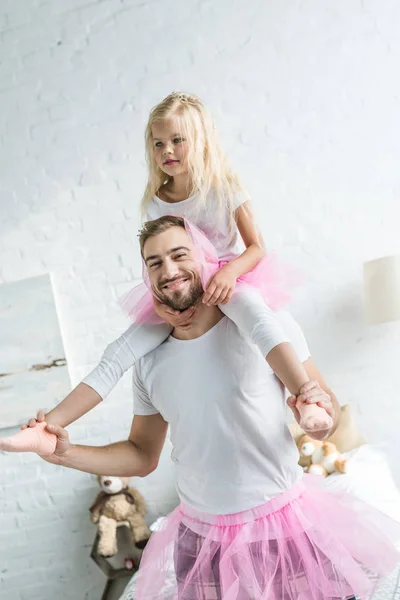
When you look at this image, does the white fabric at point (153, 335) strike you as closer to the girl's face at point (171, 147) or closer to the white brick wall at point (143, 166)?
the girl's face at point (171, 147)

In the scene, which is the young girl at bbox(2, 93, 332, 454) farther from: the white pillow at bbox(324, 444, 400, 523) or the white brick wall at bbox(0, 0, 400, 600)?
the white brick wall at bbox(0, 0, 400, 600)

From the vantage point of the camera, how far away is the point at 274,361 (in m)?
1.39

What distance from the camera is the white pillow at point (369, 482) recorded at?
257 centimetres

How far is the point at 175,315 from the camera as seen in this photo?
59.1 inches

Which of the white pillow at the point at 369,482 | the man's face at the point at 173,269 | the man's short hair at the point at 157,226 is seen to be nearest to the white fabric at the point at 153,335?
the man's face at the point at 173,269

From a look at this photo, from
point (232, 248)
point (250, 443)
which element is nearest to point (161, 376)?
point (250, 443)

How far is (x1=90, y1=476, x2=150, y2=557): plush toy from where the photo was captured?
3225 mm

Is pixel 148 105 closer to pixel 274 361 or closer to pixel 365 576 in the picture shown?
pixel 274 361

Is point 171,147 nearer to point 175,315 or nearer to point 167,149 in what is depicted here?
point 167,149

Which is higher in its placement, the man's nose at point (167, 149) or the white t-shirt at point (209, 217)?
the man's nose at point (167, 149)

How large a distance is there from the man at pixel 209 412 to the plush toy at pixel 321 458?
4.09 ft

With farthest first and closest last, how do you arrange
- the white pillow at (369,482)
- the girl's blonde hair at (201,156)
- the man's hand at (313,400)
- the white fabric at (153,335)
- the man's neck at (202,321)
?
the white pillow at (369,482), the girl's blonde hair at (201,156), the man's neck at (202,321), the white fabric at (153,335), the man's hand at (313,400)

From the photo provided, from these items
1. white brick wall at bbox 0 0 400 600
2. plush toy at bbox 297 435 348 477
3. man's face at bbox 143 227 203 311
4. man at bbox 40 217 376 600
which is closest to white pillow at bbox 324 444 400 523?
plush toy at bbox 297 435 348 477

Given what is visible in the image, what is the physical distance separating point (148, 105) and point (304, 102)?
721 mm
